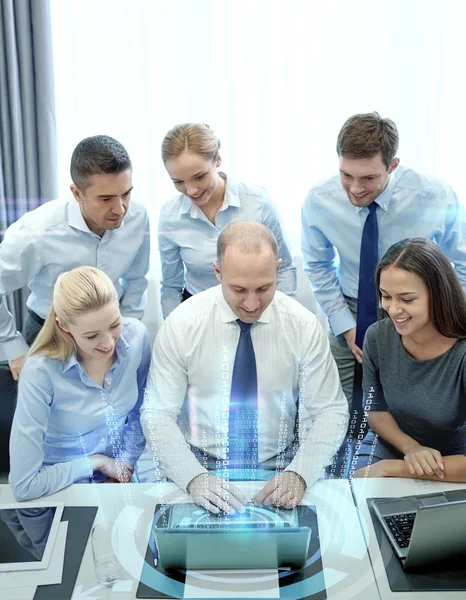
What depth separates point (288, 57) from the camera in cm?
298

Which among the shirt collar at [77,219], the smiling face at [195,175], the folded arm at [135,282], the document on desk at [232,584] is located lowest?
the document on desk at [232,584]

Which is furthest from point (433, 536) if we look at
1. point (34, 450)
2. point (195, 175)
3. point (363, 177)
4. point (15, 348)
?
point (15, 348)

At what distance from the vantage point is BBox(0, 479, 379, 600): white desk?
1308mm

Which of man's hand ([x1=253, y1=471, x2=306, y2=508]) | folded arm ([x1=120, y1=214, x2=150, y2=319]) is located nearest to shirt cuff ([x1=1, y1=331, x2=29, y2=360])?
folded arm ([x1=120, y1=214, x2=150, y2=319])

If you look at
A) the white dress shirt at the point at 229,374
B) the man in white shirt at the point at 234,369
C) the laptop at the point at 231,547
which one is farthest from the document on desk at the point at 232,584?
the white dress shirt at the point at 229,374

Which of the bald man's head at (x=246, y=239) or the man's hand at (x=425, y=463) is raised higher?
the bald man's head at (x=246, y=239)

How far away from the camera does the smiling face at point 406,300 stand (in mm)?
1808

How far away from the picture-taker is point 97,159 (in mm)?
2057

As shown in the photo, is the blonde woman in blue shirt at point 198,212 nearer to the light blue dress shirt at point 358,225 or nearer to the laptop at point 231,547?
the light blue dress shirt at point 358,225

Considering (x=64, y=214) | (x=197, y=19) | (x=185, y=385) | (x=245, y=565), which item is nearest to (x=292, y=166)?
(x=197, y=19)

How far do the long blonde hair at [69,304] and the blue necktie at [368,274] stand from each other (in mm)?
987

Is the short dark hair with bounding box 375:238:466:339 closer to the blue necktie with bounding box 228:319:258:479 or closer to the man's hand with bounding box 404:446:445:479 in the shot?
the man's hand with bounding box 404:446:445:479

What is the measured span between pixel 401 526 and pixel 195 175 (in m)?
1.23

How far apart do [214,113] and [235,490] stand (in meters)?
1.92
